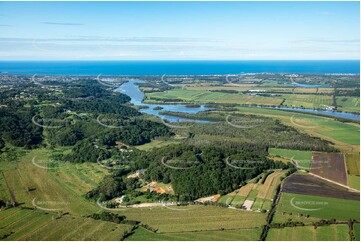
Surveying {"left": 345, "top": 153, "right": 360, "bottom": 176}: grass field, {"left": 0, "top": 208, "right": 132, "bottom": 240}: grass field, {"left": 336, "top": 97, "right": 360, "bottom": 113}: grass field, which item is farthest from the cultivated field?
{"left": 336, "top": 97, "right": 360, "bottom": 113}: grass field

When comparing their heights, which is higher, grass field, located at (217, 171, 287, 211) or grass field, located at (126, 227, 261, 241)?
grass field, located at (217, 171, 287, 211)

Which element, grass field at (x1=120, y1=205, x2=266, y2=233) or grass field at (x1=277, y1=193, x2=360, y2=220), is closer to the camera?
grass field at (x1=120, y1=205, x2=266, y2=233)

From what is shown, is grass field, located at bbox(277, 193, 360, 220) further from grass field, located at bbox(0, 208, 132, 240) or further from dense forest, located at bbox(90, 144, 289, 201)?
grass field, located at bbox(0, 208, 132, 240)

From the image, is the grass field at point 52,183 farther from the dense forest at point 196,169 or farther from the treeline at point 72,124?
the treeline at point 72,124

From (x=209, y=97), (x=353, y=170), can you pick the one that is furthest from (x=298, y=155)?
(x=209, y=97)

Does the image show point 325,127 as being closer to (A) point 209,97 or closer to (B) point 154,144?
(B) point 154,144

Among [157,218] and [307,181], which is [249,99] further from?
[157,218]
